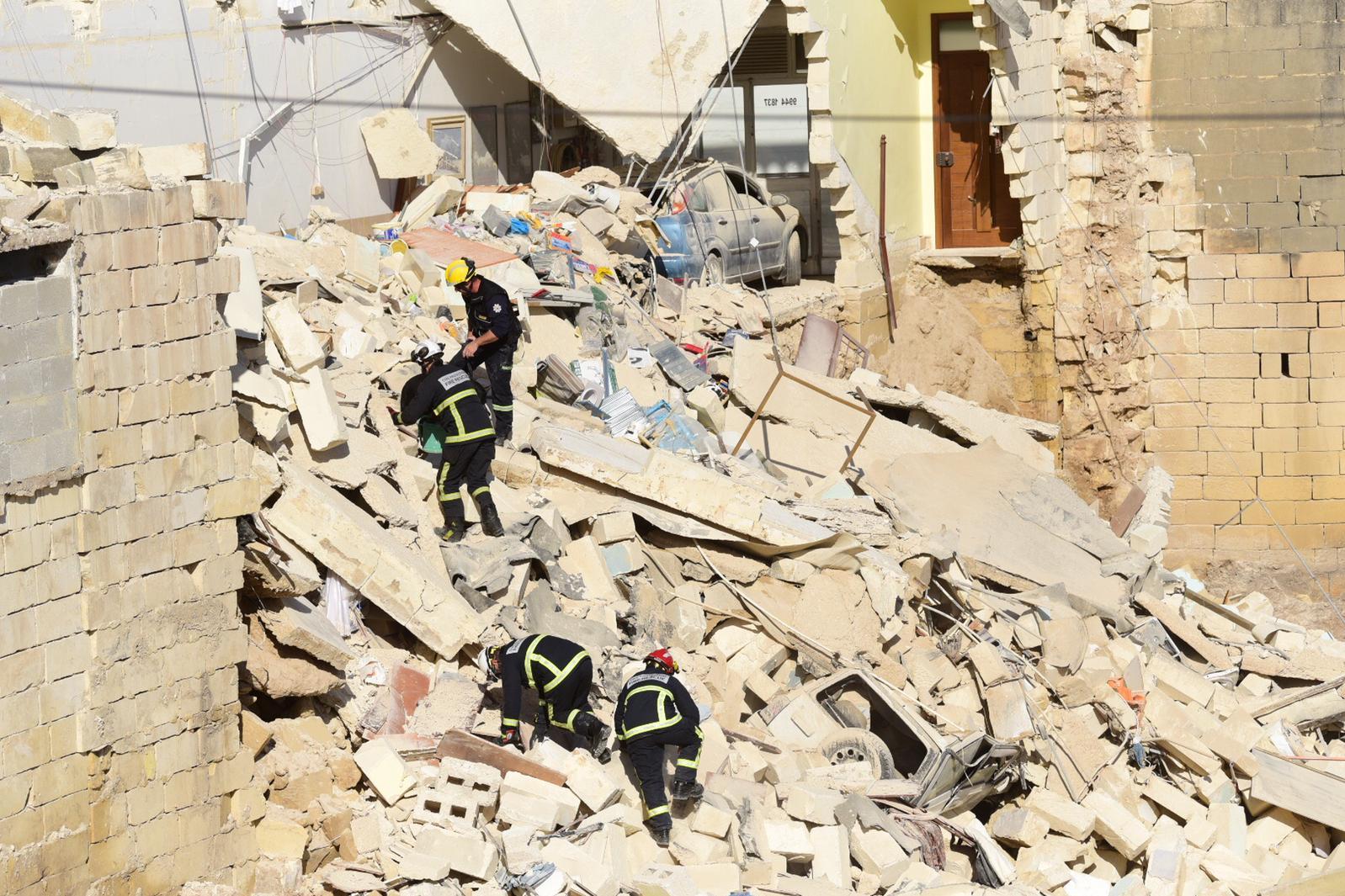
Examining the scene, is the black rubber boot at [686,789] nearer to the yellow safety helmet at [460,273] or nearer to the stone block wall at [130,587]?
the stone block wall at [130,587]

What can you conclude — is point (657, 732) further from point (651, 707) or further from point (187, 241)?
point (187, 241)

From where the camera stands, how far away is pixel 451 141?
17.2 meters

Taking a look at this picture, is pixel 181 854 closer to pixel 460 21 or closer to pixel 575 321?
pixel 575 321

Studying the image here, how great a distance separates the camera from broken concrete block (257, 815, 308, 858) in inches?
325

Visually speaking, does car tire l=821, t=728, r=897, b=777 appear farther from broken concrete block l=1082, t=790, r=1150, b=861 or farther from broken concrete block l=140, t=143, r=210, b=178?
broken concrete block l=140, t=143, r=210, b=178

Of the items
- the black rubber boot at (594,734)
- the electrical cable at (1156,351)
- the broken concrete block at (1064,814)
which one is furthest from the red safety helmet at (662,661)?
the electrical cable at (1156,351)

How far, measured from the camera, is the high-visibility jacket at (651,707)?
8.42 metres

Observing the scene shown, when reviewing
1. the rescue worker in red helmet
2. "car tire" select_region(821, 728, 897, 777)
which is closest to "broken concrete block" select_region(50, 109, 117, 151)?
the rescue worker in red helmet

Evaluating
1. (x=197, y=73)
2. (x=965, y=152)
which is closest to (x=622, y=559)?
(x=197, y=73)

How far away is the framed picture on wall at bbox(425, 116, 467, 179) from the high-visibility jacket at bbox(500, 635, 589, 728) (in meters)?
9.04

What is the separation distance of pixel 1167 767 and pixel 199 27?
400 inches

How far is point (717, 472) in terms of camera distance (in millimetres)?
11117

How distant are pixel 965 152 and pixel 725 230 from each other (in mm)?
2918

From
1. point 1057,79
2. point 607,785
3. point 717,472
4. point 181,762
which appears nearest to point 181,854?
point 181,762
